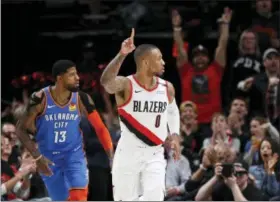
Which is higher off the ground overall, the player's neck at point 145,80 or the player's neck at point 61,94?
the player's neck at point 145,80

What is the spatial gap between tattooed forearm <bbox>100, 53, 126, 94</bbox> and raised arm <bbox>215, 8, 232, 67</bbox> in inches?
200

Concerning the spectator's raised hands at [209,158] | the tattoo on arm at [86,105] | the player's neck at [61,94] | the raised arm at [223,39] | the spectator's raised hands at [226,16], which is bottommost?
the spectator's raised hands at [209,158]

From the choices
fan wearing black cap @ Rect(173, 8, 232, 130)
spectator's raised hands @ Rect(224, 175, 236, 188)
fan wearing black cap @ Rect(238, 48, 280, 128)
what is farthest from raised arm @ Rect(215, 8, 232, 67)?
spectator's raised hands @ Rect(224, 175, 236, 188)

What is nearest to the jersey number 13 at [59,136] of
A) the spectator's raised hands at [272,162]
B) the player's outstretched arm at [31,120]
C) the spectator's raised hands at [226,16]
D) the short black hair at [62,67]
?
the player's outstretched arm at [31,120]

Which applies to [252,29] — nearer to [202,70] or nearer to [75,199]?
[202,70]

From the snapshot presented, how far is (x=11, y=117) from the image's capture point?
1906cm

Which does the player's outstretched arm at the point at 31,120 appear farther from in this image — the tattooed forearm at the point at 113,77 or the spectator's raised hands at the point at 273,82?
the spectator's raised hands at the point at 273,82

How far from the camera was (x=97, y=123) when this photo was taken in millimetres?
14555

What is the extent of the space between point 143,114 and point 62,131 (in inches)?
51.9

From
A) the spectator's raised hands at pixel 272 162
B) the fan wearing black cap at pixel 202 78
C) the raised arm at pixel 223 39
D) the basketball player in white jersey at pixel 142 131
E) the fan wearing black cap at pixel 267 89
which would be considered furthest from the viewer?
the raised arm at pixel 223 39

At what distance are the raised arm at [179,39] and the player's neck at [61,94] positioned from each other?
426cm

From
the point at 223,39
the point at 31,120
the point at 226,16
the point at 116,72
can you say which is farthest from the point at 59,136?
the point at 226,16

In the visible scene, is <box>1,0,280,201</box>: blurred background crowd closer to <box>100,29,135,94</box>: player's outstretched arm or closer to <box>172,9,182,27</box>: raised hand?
<box>172,9,182,27</box>: raised hand

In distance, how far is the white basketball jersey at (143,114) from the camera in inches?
542
